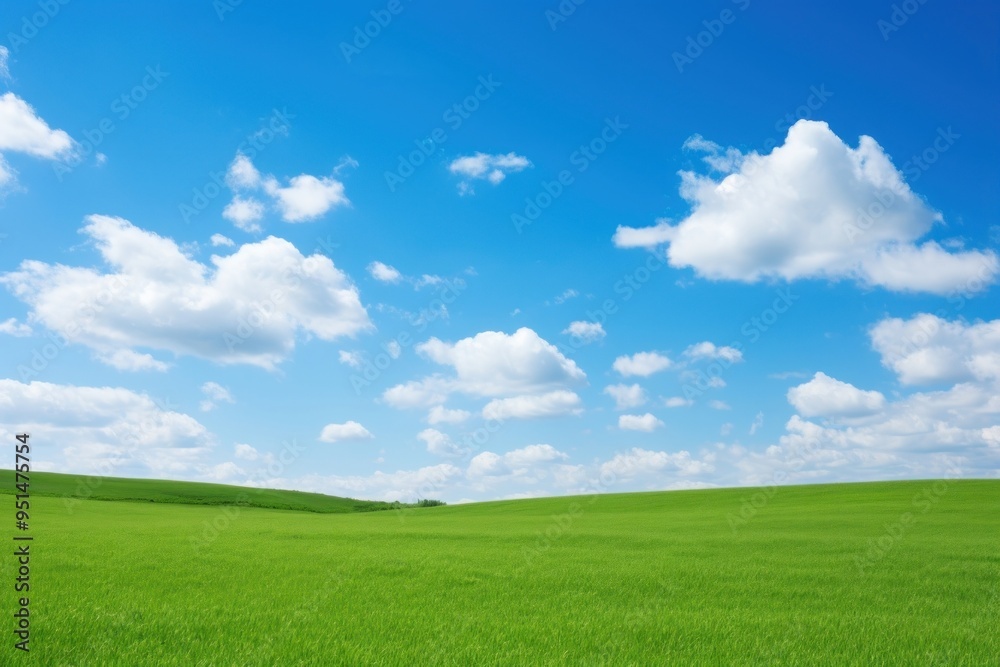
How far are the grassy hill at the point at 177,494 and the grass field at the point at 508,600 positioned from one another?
167 feet

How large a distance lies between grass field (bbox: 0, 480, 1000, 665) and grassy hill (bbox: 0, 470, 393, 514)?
167 feet

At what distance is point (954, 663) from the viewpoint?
8.16 m

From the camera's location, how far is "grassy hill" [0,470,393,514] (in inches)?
2633

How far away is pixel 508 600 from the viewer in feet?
36.4

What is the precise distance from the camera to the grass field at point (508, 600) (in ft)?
26.1

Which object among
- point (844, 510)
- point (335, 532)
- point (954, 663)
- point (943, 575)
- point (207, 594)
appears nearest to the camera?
point (954, 663)

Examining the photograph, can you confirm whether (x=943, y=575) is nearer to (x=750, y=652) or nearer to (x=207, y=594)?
(x=750, y=652)

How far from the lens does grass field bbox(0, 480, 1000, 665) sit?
7941 millimetres

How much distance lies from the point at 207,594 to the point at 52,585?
8.84 ft

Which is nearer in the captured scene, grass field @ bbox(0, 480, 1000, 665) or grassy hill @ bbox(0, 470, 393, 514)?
grass field @ bbox(0, 480, 1000, 665)

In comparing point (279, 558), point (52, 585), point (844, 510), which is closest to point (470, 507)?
point (844, 510)

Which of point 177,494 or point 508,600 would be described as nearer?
point 508,600

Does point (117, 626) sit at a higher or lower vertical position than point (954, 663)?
higher

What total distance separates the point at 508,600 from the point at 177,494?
74.7 metres
